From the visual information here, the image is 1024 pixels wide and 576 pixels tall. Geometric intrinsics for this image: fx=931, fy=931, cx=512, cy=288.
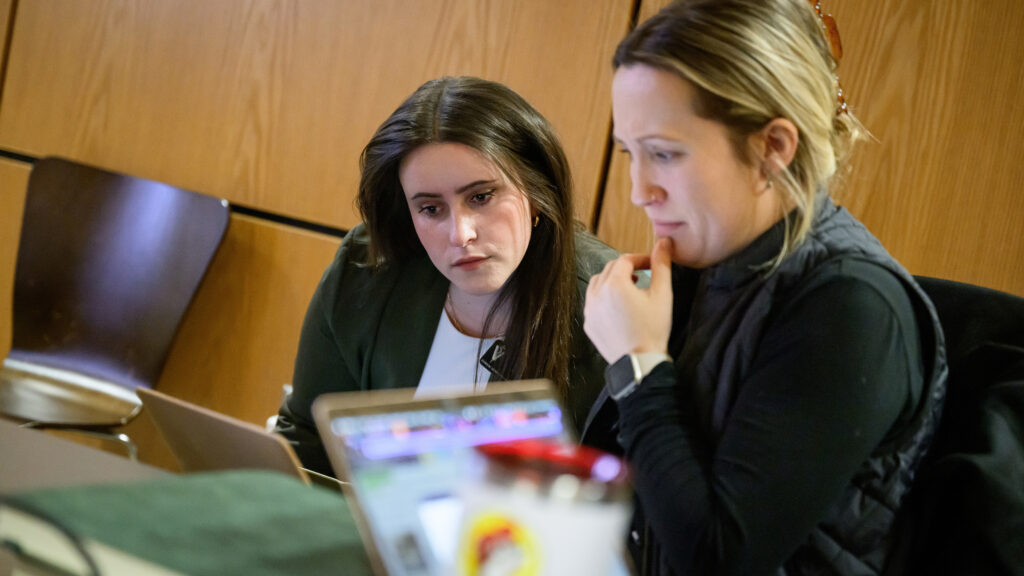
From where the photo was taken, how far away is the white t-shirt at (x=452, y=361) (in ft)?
5.25

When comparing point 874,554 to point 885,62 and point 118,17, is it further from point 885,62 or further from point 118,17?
point 118,17

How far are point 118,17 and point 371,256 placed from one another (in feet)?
4.41

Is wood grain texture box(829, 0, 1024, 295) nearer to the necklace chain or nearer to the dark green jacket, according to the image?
the dark green jacket

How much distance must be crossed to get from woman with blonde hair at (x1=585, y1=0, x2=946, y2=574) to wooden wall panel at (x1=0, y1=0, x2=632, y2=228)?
Result: 1152 mm

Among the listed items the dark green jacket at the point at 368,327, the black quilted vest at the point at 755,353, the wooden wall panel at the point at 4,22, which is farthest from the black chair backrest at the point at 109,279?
the black quilted vest at the point at 755,353

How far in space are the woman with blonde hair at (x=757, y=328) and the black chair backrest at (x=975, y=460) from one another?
0.03 m

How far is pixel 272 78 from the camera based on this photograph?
2.40 metres

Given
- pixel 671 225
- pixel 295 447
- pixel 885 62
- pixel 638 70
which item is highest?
pixel 885 62

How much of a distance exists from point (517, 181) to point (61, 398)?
1.31 metres

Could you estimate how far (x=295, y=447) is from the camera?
5.02ft

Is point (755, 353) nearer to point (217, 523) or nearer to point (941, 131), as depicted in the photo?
point (217, 523)

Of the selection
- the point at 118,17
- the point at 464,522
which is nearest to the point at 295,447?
the point at 464,522

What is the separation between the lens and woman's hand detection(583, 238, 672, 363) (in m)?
0.97

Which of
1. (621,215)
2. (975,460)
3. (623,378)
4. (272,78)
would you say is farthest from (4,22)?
(975,460)
